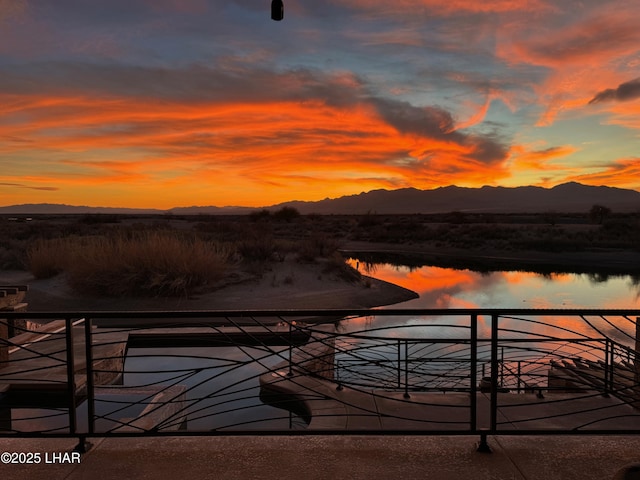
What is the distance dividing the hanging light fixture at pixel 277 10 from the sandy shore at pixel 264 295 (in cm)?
1212

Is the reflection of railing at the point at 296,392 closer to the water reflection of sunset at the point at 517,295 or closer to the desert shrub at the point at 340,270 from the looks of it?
the water reflection of sunset at the point at 517,295

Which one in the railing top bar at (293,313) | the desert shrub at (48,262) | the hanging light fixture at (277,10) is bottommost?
the desert shrub at (48,262)

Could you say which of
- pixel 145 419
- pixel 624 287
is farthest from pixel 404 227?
pixel 145 419

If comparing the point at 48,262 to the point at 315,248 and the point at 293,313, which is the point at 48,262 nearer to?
the point at 315,248

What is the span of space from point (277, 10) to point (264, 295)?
558 inches

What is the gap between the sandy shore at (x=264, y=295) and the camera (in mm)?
16125

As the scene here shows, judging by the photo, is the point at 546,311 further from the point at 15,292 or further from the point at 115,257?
the point at 115,257

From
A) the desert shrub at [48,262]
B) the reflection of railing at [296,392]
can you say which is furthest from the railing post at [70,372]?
the desert shrub at [48,262]

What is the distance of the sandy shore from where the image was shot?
16.1 metres

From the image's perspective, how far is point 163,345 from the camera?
11.6m

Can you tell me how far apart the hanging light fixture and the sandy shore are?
1212cm

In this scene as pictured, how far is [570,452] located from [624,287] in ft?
76.6

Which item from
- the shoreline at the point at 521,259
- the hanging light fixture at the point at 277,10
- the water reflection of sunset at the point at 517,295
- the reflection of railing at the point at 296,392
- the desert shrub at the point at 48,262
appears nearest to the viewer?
the reflection of railing at the point at 296,392

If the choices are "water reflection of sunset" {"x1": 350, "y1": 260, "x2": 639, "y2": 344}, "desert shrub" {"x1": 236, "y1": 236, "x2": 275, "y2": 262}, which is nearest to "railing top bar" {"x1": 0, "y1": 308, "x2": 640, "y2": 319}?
"water reflection of sunset" {"x1": 350, "y1": 260, "x2": 639, "y2": 344}
